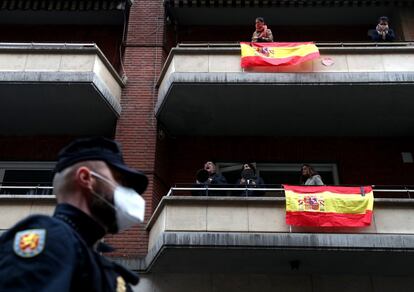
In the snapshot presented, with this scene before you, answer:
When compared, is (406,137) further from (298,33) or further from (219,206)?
(219,206)

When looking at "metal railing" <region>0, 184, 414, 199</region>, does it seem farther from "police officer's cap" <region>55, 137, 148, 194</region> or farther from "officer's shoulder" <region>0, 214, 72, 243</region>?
"officer's shoulder" <region>0, 214, 72, 243</region>

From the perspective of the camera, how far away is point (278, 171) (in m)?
10.9

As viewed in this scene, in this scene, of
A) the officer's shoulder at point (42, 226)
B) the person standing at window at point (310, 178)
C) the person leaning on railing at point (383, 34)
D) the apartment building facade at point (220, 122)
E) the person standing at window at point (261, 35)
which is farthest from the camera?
the person leaning on railing at point (383, 34)

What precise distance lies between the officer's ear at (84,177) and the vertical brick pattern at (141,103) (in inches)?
265

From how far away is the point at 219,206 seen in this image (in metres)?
8.20

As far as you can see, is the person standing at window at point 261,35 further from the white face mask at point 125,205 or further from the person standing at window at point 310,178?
the white face mask at point 125,205

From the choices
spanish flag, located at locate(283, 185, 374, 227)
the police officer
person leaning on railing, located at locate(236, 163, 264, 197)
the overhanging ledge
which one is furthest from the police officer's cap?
person leaning on railing, located at locate(236, 163, 264, 197)

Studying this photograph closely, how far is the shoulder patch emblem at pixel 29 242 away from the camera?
179cm

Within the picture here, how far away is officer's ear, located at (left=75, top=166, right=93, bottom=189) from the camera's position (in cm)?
226

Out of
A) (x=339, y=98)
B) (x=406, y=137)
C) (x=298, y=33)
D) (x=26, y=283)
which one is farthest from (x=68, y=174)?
(x=298, y=33)

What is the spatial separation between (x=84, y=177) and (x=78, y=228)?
0.83 ft

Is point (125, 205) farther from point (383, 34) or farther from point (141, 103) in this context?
point (383, 34)

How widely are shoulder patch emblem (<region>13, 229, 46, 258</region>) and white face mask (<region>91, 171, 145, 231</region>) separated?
459mm

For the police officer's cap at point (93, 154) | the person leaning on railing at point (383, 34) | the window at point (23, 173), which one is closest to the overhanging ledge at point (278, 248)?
the window at point (23, 173)
